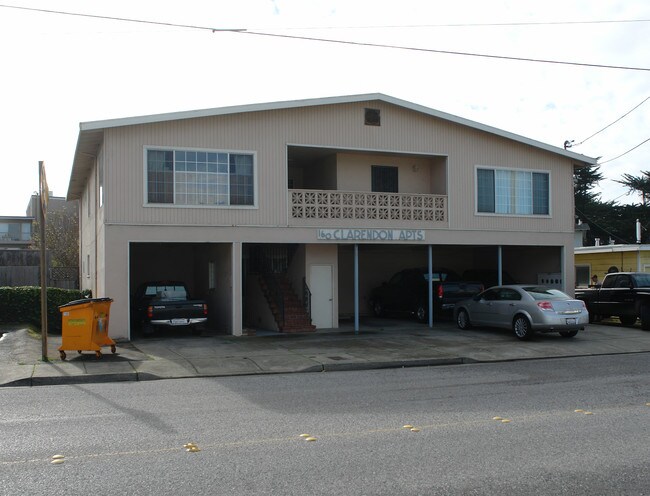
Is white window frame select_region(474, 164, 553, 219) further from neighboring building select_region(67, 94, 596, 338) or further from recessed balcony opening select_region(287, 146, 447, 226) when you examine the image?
recessed balcony opening select_region(287, 146, 447, 226)

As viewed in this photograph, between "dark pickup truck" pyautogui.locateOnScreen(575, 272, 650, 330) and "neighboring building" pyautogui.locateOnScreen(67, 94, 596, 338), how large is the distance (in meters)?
1.77

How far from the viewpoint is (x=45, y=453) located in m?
6.79

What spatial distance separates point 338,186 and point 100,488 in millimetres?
17103

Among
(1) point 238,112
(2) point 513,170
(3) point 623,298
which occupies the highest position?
(1) point 238,112

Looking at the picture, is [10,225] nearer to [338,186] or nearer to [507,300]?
[338,186]

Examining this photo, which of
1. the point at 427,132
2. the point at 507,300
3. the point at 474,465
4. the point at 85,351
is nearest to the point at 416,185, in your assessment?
the point at 427,132

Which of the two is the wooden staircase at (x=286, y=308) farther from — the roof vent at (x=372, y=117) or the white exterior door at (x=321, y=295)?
the roof vent at (x=372, y=117)

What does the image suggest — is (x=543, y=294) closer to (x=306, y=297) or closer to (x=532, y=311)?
(x=532, y=311)

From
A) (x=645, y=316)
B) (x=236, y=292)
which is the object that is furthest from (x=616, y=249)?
(x=236, y=292)

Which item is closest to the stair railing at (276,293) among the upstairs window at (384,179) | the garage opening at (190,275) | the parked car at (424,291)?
the garage opening at (190,275)

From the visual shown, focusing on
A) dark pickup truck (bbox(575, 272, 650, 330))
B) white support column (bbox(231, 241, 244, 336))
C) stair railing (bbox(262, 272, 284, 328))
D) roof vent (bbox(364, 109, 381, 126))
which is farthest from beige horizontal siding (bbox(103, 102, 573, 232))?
dark pickup truck (bbox(575, 272, 650, 330))

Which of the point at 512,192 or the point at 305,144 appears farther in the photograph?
the point at 512,192

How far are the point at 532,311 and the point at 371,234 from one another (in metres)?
5.37

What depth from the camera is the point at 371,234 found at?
20.7 meters
